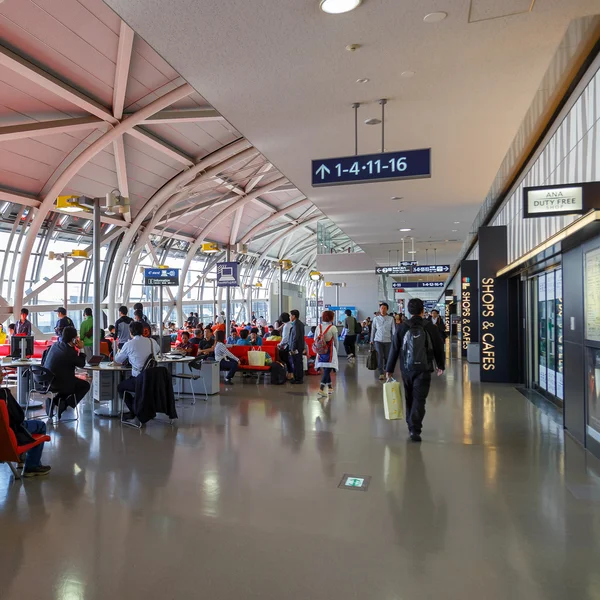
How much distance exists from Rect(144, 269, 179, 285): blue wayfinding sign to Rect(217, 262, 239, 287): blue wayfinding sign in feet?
17.7

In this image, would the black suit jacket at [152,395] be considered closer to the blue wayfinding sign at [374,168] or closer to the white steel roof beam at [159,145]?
the blue wayfinding sign at [374,168]

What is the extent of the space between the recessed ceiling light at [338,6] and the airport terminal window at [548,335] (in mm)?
5653

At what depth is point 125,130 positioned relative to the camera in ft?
48.8

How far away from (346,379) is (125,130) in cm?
977

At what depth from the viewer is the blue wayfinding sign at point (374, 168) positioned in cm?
555

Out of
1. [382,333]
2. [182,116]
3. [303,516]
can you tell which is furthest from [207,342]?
[303,516]

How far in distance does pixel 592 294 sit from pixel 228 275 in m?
13.0

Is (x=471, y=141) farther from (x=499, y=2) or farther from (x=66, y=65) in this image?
(x=66, y=65)

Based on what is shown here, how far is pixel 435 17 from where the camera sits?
12.9 ft

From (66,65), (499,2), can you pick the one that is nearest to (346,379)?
(499,2)

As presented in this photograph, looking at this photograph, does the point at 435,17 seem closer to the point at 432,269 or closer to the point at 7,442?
the point at 7,442

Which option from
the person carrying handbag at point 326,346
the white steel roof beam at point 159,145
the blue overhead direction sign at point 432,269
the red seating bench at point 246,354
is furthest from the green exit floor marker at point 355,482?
the blue overhead direction sign at point 432,269

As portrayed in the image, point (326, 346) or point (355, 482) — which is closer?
point (355, 482)

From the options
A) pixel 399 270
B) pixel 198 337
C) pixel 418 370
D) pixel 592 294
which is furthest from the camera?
pixel 399 270
